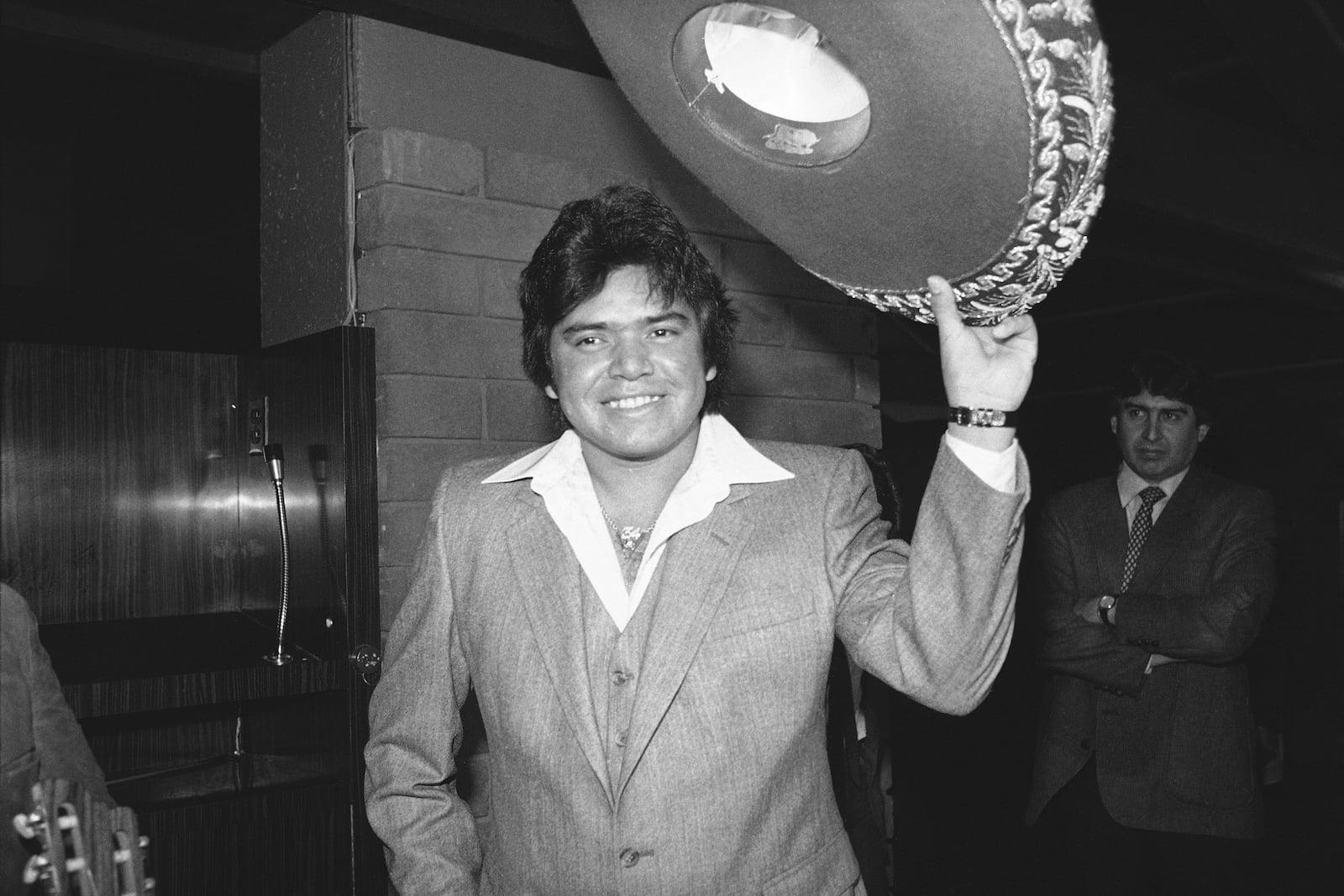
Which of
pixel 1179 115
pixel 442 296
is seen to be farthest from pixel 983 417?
pixel 1179 115

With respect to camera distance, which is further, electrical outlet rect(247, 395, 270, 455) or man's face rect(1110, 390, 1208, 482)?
man's face rect(1110, 390, 1208, 482)

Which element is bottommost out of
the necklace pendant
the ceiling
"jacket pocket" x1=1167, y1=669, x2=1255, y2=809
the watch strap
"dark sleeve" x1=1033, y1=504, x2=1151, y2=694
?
"jacket pocket" x1=1167, y1=669, x2=1255, y2=809

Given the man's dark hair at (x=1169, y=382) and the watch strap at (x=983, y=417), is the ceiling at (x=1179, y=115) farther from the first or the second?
the watch strap at (x=983, y=417)

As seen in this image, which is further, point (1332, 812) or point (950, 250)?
point (1332, 812)

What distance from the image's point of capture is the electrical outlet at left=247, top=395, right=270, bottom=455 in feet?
8.45

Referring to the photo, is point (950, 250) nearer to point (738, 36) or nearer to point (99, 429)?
point (738, 36)

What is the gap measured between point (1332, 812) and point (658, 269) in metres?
5.25

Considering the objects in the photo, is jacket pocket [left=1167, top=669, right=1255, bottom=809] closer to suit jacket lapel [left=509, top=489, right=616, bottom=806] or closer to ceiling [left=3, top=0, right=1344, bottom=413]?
Answer: ceiling [left=3, top=0, right=1344, bottom=413]

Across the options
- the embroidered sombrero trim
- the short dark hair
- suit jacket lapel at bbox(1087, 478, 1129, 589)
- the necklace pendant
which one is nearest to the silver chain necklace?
the necklace pendant

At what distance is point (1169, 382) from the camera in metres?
3.12

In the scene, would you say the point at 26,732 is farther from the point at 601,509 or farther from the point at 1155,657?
the point at 1155,657

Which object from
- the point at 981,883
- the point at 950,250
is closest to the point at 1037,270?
the point at 950,250

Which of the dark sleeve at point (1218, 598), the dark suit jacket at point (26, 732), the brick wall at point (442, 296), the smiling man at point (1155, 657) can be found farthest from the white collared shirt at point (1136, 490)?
the dark suit jacket at point (26, 732)

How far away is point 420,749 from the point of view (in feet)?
5.08
